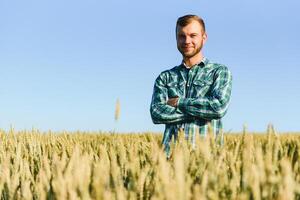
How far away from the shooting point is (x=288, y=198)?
1.19 m

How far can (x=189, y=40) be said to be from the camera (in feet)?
12.3

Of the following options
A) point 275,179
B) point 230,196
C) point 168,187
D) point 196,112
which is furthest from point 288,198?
point 196,112

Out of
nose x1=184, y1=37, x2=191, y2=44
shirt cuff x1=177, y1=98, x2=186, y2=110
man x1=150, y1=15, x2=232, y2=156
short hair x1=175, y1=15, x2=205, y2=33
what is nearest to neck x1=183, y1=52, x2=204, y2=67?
man x1=150, y1=15, x2=232, y2=156

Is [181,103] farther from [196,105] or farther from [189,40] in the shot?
[189,40]

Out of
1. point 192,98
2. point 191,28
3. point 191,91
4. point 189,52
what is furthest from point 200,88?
point 191,28

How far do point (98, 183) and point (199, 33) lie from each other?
2686mm

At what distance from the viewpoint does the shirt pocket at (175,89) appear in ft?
12.6

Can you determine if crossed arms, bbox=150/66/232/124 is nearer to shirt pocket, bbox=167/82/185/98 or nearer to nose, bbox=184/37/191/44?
shirt pocket, bbox=167/82/185/98

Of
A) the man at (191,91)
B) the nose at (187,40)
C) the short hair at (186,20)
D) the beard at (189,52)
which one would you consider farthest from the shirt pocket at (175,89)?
the short hair at (186,20)

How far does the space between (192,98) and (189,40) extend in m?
0.47

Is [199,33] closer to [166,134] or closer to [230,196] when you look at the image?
[166,134]

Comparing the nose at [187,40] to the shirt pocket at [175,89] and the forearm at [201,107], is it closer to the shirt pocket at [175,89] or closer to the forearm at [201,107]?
the shirt pocket at [175,89]

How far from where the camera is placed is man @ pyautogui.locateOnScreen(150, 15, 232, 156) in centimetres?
361

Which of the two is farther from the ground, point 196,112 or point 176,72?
point 176,72
